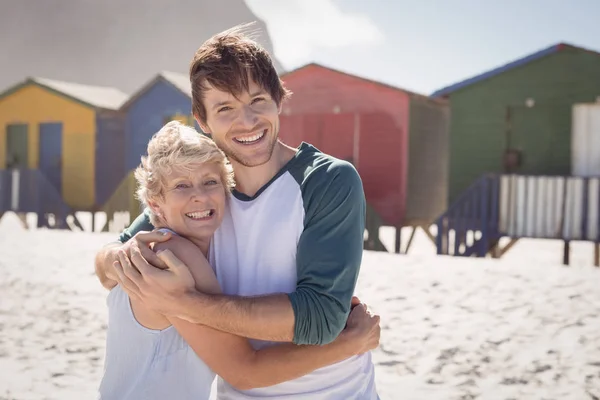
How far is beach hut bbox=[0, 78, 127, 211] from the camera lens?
22109mm

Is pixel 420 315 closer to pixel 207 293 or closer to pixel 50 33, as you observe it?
pixel 207 293

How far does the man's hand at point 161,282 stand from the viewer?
229cm

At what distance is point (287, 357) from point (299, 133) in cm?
1557

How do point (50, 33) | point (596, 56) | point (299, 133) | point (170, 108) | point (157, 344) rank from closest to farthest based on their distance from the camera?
point (157, 344) < point (596, 56) < point (299, 133) < point (170, 108) < point (50, 33)

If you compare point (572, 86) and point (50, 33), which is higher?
point (50, 33)

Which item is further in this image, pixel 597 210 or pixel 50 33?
pixel 50 33

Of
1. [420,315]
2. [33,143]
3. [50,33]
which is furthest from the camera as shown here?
[50,33]

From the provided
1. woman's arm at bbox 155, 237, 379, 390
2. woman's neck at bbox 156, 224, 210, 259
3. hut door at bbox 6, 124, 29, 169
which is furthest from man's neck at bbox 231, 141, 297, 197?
hut door at bbox 6, 124, 29, 169

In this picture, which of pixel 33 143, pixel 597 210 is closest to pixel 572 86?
pixel 597 210

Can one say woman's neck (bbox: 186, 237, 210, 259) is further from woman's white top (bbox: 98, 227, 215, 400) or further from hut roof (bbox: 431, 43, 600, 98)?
hut roof (bbox: 431, 43, 600, 98)

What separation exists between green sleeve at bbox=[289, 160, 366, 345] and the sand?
3.14 metres

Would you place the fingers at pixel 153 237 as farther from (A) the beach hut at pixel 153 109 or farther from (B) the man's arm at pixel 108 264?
(A) the beach hut at pixel 153 109

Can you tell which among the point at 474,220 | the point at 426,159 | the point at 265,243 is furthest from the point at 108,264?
the point at 426,159

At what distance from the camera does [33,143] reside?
22812mm
